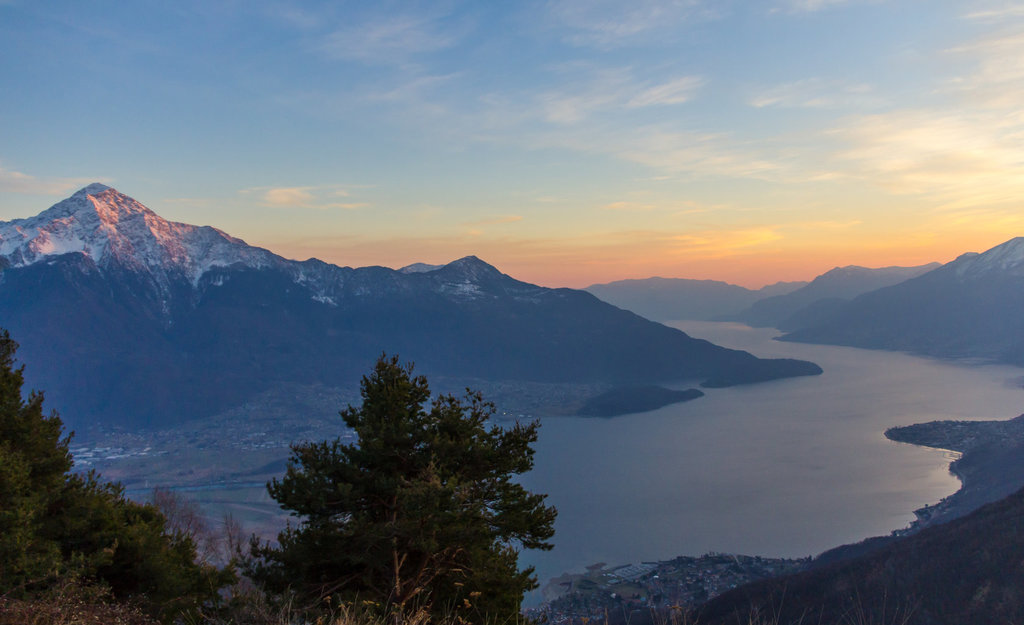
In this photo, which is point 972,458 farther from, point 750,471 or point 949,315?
point 949,315

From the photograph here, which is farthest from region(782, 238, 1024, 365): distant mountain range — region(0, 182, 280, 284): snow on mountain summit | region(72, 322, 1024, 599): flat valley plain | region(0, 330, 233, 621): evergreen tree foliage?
region(0, 182, 280, 284): snow on mountain summit

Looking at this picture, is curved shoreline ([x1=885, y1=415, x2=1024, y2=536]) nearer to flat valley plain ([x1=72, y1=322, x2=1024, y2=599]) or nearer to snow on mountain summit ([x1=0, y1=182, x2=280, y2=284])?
flat valley plain ([x1=72, y1=322, x2=1024, y2=599])

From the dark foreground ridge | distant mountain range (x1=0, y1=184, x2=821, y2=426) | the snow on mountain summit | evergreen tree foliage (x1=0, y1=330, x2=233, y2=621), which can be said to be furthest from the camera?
the snow on mountain summit

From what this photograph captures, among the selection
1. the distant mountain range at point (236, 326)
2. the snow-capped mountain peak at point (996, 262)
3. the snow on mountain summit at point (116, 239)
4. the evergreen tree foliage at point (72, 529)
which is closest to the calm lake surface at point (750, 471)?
the distant mountain range at point (236, 326)

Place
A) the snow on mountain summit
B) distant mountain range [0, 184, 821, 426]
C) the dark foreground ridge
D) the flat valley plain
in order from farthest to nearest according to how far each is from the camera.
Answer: the snow on mountain summit < distant mountain range [0, 184, 821, 426] < the flat valley plain < the dark foreground ridge

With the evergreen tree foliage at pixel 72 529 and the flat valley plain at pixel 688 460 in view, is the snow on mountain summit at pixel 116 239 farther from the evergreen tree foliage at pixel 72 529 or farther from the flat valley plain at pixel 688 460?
the evergreen tree foliage at pixel 72 529

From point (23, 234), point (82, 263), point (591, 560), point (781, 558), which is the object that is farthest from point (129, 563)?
point (23, 234)
